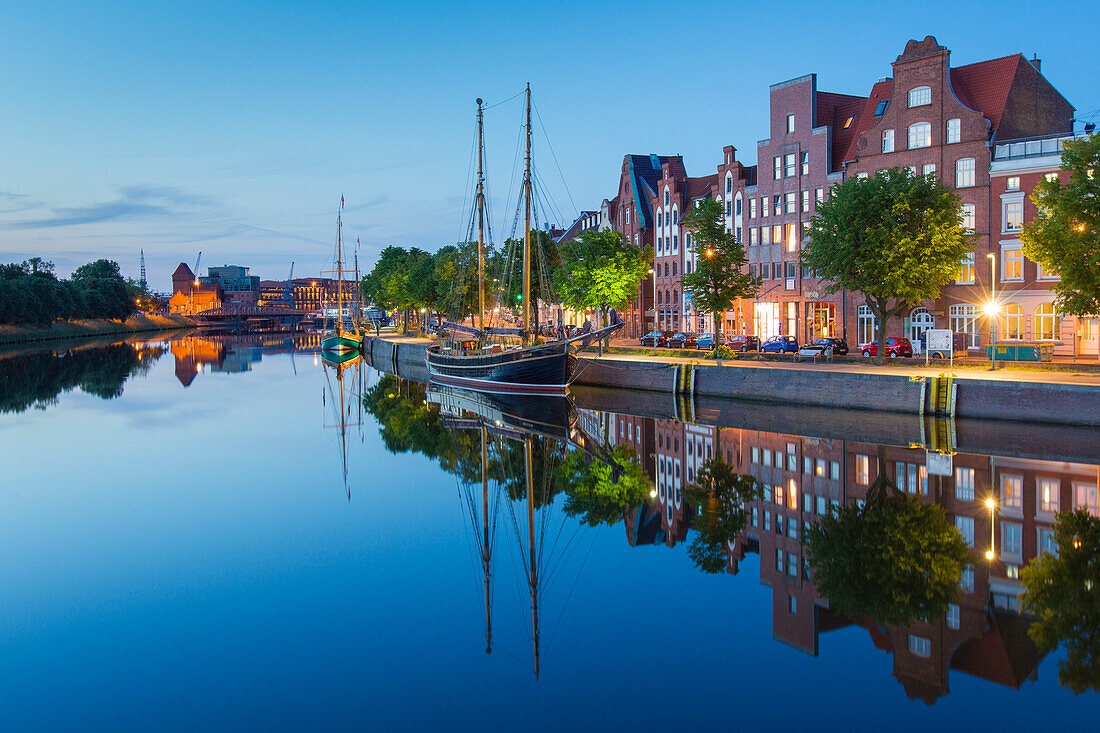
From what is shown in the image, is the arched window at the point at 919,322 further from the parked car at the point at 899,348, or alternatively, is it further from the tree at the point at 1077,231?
the tree at the point at 1077,231

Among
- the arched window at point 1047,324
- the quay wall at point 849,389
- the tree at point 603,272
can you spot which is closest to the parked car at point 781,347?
the quay wall at point 849,389

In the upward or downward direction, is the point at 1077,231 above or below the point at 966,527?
above

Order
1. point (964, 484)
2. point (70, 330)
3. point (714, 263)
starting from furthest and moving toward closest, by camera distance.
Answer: point (70, 330), point (714, 263), point (964, 484)

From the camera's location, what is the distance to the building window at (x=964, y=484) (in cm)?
2208

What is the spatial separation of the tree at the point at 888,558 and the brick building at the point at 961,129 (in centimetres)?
3709

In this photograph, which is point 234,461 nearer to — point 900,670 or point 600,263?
point 900,670

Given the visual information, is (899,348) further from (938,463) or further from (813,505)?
(813,505)

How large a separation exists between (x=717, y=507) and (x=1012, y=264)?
1567 inches

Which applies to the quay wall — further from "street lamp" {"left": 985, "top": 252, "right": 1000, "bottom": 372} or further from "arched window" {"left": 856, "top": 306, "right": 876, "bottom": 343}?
"arched window" {"left": 856, "top": 306, "right": 876, "bottom": 343}

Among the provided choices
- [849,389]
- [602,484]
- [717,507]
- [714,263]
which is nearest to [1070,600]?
[717,507]

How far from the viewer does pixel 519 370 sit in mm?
50375

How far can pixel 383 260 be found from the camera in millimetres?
135250

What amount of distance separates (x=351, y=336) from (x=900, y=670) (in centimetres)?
9879

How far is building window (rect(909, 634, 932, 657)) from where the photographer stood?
12.7 metres
